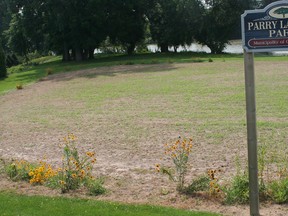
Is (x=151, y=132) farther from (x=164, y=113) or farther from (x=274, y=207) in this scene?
(x=274, y=207)

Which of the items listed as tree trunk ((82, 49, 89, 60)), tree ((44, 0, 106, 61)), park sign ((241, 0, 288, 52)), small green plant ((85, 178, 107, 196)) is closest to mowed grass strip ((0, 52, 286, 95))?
tree ((44, 0, 106, 61))

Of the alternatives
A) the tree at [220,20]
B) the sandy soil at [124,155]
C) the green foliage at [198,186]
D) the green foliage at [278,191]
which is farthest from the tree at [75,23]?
the green foliage at [278,191]

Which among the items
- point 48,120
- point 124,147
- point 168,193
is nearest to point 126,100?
point 48,120

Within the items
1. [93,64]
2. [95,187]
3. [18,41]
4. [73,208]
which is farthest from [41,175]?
[18,41]

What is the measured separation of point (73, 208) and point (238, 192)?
208 cm

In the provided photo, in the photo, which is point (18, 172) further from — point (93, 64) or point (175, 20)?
point (175, 20)

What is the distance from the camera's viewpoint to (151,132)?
1038cm

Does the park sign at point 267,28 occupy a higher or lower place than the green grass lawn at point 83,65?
higher

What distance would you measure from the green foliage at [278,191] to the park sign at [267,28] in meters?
1.90

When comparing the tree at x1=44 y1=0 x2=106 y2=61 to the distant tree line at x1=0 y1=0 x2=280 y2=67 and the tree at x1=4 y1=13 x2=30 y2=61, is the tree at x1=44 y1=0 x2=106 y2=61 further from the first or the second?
the tree at x1=4 y1=13 x2=30 y2=61

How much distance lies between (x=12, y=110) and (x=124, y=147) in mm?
8054

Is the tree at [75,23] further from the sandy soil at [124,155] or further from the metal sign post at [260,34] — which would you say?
the metal sign post at [260,34]

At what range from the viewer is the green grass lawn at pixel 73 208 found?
513 centimetres

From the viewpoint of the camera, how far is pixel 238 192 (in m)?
5.38
